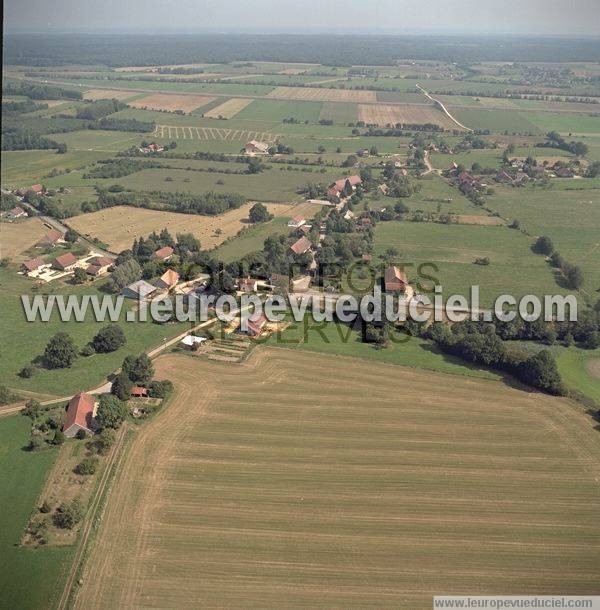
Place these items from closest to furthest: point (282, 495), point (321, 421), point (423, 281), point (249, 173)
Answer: point (282, 495)
point (321, 421)
point (423, 281)
point (249, 173)

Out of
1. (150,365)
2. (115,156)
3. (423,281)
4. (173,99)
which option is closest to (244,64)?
(173,99)

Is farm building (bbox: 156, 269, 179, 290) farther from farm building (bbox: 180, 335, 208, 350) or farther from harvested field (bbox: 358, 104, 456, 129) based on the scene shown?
harvested field (bbox: 358, 104, 456, 129)

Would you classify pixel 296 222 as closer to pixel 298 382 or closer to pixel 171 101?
pixel 298 382

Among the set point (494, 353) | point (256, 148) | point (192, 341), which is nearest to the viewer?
point (494, 353)

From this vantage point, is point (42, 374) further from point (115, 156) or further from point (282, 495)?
point (115, 156)

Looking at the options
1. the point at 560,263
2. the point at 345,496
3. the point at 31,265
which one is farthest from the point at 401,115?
the point at 345,496

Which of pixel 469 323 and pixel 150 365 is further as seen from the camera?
pixel 469 323
